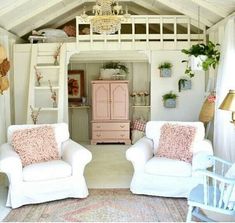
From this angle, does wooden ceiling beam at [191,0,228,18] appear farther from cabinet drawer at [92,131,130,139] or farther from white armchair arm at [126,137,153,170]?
cabinet drawer at [92,131,130,139]

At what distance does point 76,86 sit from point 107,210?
530 centimetres

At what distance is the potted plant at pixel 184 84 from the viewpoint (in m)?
6.74

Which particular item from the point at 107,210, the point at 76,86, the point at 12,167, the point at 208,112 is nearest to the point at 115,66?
the point at 76,86

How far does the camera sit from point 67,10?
693cm

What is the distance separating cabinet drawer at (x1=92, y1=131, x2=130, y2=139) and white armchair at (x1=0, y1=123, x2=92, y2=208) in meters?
3.86

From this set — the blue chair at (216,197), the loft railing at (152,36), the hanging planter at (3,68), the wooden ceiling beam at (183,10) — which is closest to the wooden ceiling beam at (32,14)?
the loft railing at (152,36)

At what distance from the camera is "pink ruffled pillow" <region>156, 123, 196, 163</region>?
448 cm

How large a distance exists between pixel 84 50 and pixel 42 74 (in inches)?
38.1

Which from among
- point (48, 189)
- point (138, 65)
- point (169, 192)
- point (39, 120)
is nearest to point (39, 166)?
point (48, 189)

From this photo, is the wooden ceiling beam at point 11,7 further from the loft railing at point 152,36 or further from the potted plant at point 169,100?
the potted plant at point 169,100

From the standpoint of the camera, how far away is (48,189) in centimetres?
410

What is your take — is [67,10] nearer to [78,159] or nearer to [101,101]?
[101,101]

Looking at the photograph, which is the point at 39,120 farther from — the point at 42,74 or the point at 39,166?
the point at 39,166

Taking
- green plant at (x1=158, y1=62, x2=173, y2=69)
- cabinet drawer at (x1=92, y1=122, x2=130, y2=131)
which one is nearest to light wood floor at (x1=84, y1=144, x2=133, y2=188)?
cabinet drawer at (x1=92, y1=122, x2=130, y2=131)
